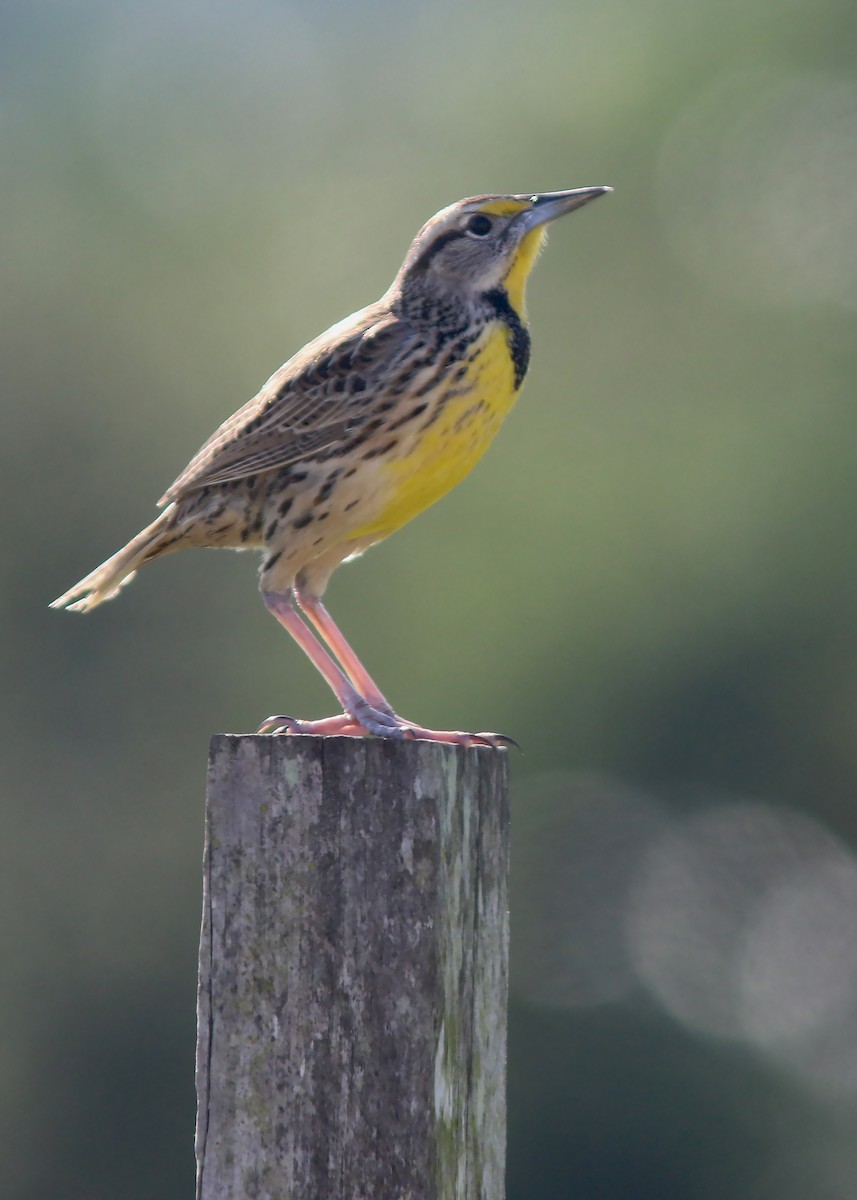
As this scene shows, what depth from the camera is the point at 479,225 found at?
625 centimetres

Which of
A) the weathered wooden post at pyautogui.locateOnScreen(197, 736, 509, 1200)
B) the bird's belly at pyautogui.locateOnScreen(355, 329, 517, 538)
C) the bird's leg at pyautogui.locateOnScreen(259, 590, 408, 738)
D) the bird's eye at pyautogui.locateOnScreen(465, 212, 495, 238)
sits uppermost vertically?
the bird's eye at pyautogui.locateOnScreen(465, 212, 495, 238)

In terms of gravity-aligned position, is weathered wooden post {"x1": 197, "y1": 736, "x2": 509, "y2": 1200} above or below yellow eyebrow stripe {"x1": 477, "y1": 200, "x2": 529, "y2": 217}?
below

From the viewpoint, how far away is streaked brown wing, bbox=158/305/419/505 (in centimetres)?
576

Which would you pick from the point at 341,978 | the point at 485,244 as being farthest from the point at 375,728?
the point at 485,244

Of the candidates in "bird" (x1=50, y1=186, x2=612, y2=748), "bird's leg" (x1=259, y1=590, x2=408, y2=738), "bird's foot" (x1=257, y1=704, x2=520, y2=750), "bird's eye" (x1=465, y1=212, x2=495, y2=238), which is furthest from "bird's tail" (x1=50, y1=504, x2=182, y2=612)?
"bird's eye" (x1=465, y1=212, x2=495, y2=238)

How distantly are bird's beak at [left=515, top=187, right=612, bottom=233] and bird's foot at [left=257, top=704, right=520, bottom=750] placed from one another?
1775 mm

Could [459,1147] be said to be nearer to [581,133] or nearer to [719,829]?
[719,829]

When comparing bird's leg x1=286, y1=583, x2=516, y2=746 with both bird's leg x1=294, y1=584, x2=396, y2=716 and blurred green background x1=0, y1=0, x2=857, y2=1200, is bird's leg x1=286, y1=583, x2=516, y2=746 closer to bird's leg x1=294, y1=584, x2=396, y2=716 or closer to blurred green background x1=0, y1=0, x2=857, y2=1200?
bird's leg x1=294, y1=584, x2=396, y2=716

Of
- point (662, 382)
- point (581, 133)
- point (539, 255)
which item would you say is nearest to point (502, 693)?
point (662, 382)

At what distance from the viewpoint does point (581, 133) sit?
25.5 meters

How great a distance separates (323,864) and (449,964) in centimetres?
28

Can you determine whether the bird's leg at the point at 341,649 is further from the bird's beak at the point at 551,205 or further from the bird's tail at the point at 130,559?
the bird's beak at the point at 551,205

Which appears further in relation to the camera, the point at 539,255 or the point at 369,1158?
the point at 539,255

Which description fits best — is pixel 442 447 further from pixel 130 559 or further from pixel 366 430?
pixel 130 559
